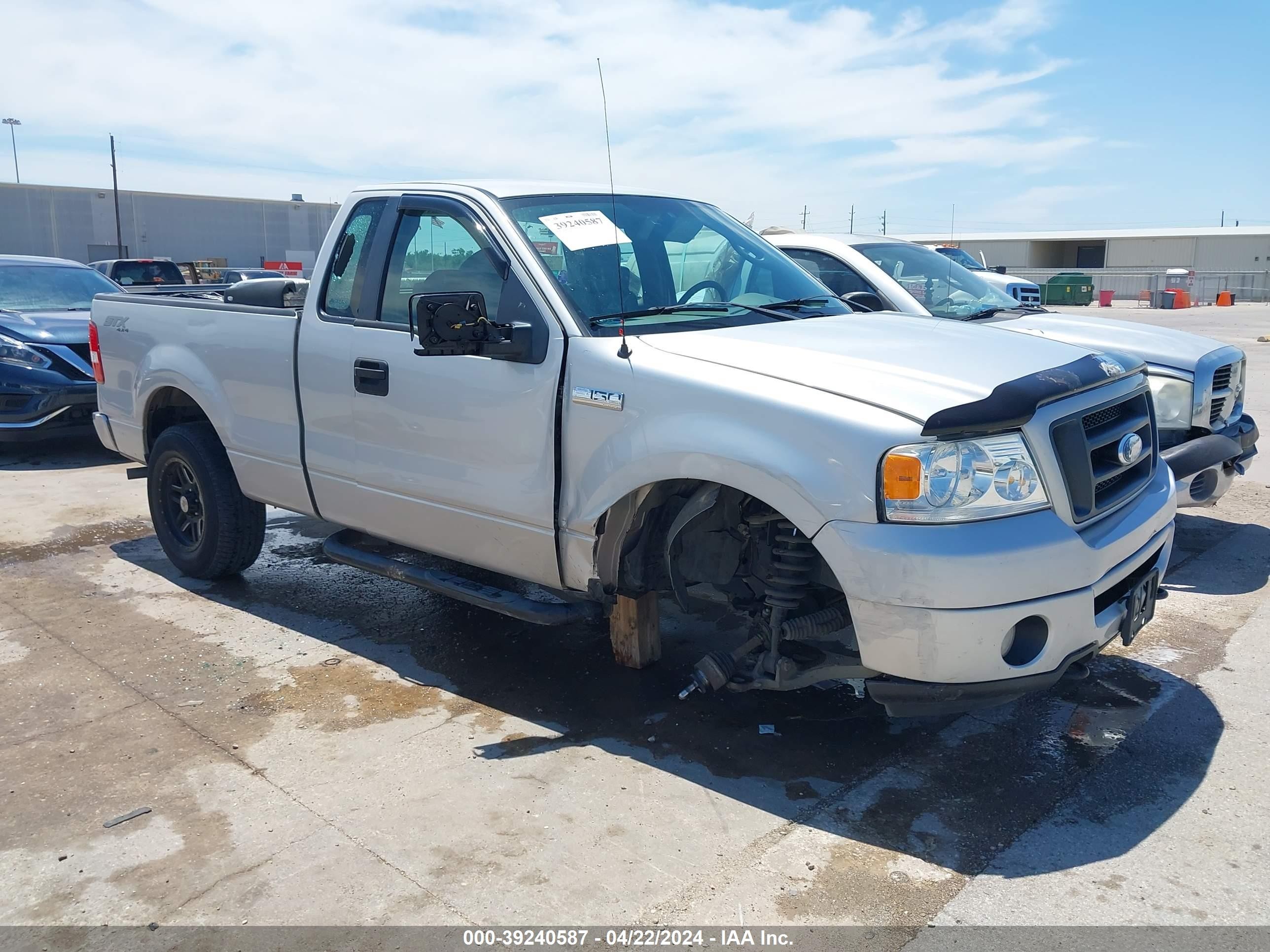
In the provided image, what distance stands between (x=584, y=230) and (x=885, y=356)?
1.42m

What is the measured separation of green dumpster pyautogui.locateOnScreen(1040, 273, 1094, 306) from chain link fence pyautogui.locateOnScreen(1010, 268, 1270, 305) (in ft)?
17.0

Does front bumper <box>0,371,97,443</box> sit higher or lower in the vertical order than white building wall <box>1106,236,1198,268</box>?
lower

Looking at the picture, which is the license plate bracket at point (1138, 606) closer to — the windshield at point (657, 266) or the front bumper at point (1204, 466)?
the windshield at point (657, 266)

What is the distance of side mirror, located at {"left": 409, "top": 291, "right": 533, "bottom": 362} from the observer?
3.74m

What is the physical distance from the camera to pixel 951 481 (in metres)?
3.12

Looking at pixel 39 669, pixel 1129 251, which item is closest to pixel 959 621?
pixel 39 669

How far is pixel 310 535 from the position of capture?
707cm

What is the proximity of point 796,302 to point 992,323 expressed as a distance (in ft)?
9.16

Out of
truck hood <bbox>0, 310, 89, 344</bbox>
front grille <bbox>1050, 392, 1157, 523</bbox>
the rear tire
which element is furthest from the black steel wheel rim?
front grille <bbox>1050, 392, 1157, 523</bbox>

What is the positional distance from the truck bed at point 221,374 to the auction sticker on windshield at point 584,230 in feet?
4.78

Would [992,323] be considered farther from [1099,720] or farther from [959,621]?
[959,621]

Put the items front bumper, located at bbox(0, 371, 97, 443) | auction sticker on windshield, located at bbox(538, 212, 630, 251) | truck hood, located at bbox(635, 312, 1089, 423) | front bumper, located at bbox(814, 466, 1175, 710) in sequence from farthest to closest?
Result: front bumper, located at bbox(0, 371, 97, 443), auction sticker on windshield, located at bbox(538, 212, 630, 251), truck hood, located at bbox(635, 312, 1089, 423), front bumper, located at bbox(814, 466, 1175, 710)

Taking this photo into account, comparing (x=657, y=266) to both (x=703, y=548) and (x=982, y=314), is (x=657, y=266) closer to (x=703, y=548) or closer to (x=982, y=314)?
(x=703, y=548)

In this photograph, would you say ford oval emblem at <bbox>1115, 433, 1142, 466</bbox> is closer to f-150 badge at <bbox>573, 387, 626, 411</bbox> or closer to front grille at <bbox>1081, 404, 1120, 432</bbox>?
front grille at <bbox>1081, 404, 1120, 432</bbox>
